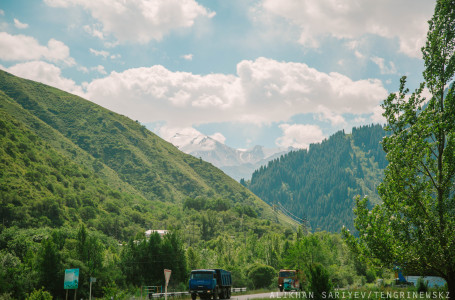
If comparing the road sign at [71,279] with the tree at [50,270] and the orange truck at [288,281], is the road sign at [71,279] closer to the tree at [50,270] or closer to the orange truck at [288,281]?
the tree at [50,270]

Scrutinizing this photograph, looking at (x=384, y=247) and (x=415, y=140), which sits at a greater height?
(x=415, y=140)

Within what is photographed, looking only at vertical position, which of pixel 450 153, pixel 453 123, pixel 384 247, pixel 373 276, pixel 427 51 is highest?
pixel 427 51

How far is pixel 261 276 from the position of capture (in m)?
71.6

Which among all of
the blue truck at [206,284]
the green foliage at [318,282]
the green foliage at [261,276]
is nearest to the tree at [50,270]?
the blue truck at [206,284]

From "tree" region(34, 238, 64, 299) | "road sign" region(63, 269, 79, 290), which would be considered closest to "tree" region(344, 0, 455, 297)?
"road sign" region(63, 269, 79, 290)

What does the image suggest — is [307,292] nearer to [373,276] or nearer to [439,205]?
[439,205]

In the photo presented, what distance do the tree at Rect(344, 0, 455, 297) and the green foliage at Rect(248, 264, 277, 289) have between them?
4919 cm

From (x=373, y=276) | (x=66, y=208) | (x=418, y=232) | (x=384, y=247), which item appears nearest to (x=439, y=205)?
(x=418, y=232)

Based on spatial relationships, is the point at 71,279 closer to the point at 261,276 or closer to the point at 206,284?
the point at 206,284

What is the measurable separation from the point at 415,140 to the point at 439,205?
13.1 feet

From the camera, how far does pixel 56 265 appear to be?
164ft

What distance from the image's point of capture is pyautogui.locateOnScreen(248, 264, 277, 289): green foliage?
7131 cm

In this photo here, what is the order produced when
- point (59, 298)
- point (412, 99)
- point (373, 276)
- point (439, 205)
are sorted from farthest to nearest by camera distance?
point (373, 276)
point (59, 298)
point (412, 99)
point (439, 205)

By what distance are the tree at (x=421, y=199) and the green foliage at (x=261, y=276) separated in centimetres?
4919
